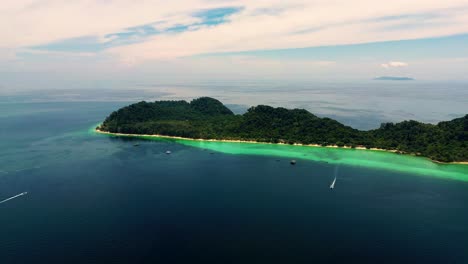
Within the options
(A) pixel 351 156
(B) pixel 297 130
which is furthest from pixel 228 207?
(B) pixel 297 130

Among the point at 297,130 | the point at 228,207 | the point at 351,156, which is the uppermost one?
the point at 297,130

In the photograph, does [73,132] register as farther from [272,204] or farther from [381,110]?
[381,110]

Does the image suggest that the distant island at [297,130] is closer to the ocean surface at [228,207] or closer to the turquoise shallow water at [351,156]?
the turquoise shallow water at [351,156]

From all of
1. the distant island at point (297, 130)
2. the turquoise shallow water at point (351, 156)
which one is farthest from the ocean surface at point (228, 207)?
the distant island at point (297, 130)

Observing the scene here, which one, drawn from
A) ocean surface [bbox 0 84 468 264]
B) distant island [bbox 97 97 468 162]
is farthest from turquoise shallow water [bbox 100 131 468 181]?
distant island [bbox 97 97 468 162]

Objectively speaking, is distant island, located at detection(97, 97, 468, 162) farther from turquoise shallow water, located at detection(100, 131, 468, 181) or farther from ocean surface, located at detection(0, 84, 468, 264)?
ocean surface, located at detection(0, 84, 468, 264)

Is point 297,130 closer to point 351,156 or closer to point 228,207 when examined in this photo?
point 351,156
